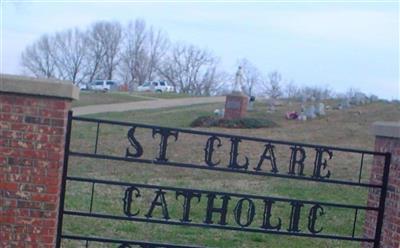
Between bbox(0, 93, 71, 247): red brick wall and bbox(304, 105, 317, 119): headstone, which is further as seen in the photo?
bbox(304, 105, 317, 119): headstone

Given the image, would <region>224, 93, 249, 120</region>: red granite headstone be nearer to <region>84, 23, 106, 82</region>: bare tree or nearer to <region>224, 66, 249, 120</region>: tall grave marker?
<region>224, 66, 249, 120</region>: tall grave marker

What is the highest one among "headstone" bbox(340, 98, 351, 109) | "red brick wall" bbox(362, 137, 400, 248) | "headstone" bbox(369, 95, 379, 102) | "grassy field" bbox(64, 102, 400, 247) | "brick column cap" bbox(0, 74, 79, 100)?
"headstone" bbox(369, 95, 379, 102)

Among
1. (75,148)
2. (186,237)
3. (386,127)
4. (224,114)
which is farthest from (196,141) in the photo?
(386,127)

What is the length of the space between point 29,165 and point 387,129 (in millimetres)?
3013

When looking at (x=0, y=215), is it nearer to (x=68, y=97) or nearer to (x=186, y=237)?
(x=68, y=97)

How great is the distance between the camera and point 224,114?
21438 millimetres

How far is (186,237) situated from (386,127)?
312cm

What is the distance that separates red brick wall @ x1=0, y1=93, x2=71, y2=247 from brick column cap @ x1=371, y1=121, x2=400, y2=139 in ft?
9.02

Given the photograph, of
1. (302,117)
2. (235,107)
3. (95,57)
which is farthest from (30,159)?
(95,57)

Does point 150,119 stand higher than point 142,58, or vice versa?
point 142,58

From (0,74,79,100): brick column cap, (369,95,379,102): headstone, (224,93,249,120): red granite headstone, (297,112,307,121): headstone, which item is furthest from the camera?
(369,95,379,102): headstone

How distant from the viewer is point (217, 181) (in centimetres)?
1208

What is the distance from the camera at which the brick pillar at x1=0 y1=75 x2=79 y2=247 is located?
177 inches

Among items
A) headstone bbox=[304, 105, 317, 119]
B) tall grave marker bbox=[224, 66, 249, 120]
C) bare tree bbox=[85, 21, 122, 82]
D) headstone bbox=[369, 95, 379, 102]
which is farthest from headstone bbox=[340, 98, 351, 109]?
bare tree bbox=[85, 21, 122, 82]
